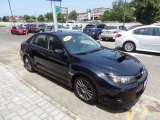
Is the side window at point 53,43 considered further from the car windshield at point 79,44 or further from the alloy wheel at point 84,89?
the alloy wheel at point 84,89

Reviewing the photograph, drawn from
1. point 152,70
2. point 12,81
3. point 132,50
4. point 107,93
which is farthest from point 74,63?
point 132,50

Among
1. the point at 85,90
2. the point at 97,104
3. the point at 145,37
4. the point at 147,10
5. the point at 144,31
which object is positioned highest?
the point at 147,10

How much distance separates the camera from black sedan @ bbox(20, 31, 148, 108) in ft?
11.5

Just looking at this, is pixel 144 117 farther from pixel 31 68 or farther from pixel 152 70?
pixel 31 68

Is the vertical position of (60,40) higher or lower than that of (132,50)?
higher

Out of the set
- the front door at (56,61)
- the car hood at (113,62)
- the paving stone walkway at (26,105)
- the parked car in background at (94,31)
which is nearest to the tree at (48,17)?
the parked car in background at (94,31)

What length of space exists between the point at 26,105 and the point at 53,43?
5.94 ft

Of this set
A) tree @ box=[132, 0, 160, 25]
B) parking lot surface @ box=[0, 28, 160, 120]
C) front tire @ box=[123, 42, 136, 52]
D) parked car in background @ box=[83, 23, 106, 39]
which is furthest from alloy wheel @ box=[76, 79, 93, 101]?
tree @ box=[132, 0, 160, 25]

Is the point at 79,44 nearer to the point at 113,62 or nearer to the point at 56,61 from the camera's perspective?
the point at 56,61

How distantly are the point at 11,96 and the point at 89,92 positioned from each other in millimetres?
2015

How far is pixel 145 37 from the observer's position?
9.16 meters

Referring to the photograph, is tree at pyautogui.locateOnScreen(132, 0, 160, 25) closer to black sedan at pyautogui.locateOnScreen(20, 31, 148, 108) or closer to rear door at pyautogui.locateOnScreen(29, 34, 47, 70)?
black sedan at pyautogui.locateOnScreen(20, 31, 148, 108)

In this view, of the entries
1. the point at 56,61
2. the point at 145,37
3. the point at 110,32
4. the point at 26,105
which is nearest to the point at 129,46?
the point at 145,37

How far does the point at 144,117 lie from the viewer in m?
3.55
